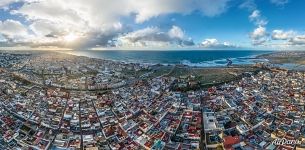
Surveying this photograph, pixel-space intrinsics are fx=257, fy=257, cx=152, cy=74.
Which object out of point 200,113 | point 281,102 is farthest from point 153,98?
point 281,102

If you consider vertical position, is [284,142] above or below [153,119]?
below

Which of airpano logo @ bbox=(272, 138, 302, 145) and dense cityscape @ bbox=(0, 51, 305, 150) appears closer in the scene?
airpano logo @ bbox=(272, 138, 302, 145)

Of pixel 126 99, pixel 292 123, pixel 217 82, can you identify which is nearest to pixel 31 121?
pixel 126 99

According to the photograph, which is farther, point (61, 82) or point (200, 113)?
point (61, 82)

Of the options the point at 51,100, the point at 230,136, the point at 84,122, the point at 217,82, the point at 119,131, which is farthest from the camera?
the point at 217,82

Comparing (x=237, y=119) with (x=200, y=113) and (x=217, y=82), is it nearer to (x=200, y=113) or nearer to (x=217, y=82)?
(x=200, y=113)

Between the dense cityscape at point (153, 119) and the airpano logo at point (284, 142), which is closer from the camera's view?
the airpano logo at point (284, 142)

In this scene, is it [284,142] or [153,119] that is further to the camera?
[153,119]

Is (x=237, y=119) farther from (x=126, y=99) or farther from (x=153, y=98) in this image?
(x=126, y=99)

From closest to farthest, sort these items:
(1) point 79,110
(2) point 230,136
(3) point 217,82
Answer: (2) point 230,136 < (1) point 79,110 < (3) point 217,82
